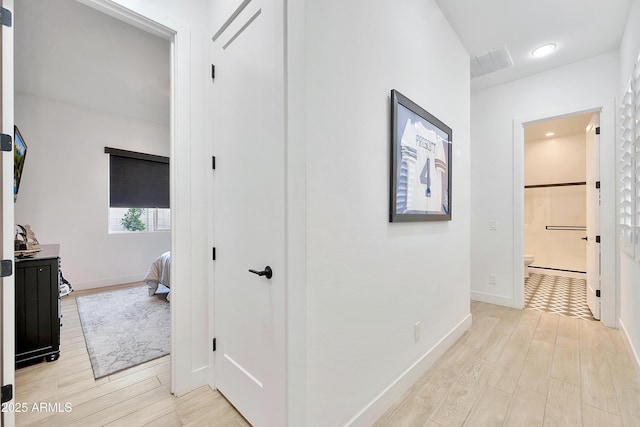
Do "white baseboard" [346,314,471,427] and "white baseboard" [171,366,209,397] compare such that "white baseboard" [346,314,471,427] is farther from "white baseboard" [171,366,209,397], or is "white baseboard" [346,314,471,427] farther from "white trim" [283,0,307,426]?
"white baseboard" [171,366,209,397]

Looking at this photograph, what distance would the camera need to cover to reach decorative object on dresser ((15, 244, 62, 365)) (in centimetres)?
201

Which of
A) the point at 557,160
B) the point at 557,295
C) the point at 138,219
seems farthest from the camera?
the point at 557,160

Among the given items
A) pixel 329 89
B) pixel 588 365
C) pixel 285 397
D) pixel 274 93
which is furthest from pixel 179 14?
pixel 588 365

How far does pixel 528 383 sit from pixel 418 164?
5.34 ft

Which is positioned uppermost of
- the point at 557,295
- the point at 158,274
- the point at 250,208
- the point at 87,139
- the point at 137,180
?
the point at 87,139

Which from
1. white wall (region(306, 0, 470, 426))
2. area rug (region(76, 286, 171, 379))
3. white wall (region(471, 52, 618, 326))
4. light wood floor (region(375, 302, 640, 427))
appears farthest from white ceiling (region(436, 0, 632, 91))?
area rug (region(76, 286, 171, 379))

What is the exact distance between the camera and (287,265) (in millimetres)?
1145

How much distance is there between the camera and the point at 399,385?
1689 mm

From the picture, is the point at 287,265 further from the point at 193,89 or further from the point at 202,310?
the point at 193,89

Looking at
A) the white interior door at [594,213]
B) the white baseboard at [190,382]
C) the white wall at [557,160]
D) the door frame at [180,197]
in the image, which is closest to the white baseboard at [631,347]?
the white interior door at [594,213]

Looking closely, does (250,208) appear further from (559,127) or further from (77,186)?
(559,127)

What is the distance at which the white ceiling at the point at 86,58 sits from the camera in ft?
7.36

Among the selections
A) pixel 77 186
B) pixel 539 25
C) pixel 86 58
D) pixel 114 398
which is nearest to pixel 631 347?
pixel 539 25

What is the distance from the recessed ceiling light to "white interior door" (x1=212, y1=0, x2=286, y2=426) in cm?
286
